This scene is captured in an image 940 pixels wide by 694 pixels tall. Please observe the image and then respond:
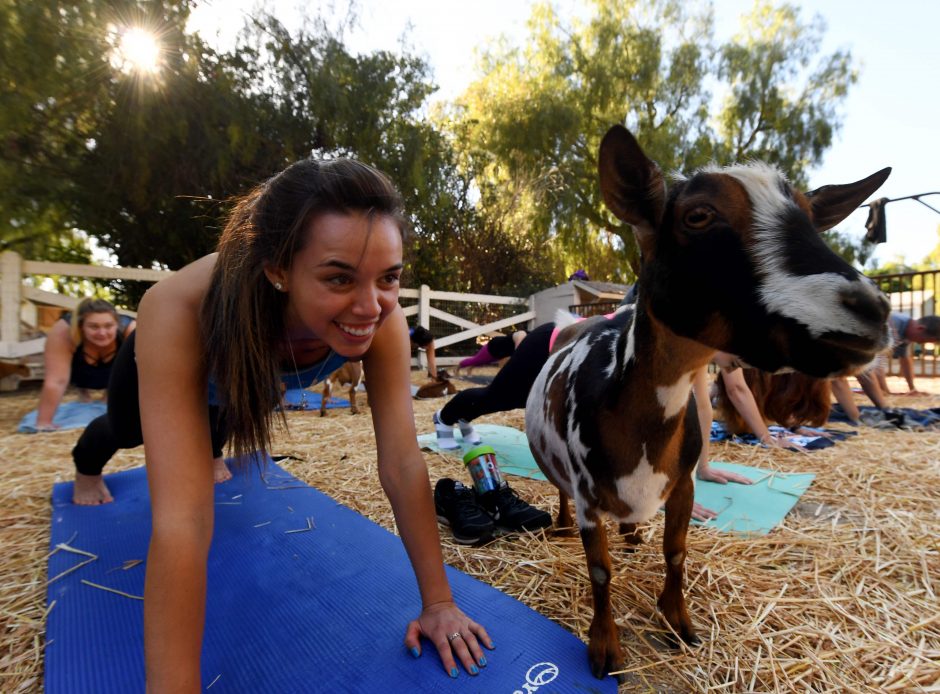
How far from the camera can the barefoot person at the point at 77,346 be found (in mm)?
4824

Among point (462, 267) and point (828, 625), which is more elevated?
point (462, 267)

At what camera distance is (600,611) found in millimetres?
1609

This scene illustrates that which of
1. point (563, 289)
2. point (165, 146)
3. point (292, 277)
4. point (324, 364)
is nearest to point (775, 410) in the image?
point (324, 364)

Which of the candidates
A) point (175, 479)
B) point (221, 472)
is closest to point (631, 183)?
point (175, 479)

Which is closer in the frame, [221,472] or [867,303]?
[867,303]

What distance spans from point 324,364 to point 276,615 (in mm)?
971

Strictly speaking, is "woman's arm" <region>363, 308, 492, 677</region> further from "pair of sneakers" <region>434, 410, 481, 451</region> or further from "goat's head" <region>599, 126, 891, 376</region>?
"pair of sneakers" <region>434, 410, 481, 451</region>

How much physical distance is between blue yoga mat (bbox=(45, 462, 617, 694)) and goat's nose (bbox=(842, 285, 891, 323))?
1281 mm

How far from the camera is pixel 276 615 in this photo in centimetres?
183

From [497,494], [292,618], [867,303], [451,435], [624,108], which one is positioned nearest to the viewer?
[867,303]

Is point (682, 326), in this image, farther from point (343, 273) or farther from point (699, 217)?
point (343, 273)

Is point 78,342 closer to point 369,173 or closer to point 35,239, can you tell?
point 369,173

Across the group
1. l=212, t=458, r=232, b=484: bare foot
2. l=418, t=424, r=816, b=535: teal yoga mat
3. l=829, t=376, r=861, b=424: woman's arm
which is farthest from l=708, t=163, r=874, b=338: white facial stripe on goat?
l=829, t=376, r=861, b=424: woman's arm

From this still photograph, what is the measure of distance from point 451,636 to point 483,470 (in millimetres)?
1327
